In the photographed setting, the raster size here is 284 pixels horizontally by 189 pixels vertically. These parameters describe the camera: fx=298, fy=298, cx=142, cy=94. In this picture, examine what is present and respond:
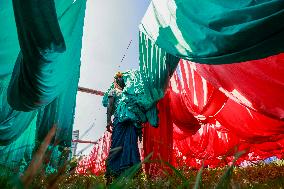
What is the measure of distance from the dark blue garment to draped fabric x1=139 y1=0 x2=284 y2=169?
0.53 m

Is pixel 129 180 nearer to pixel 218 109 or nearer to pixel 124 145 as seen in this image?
pixel 124 145

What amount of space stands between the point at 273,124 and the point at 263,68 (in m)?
1.76

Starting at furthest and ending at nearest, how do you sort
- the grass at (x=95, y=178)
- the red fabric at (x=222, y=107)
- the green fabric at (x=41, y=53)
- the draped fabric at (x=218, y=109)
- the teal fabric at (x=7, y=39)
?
the draped fabric at (x=218, y=109) → the red fabric at (x=222, y=107) → the teal fabric at (x=7, y=39) → the green fabric at (x=41, y=53) → the grass at (x=95, y=178)

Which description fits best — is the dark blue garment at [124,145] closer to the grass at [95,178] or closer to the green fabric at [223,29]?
the green fabric at [223,29]

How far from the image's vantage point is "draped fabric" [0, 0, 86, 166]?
188 centimetres

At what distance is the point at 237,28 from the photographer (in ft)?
7.31

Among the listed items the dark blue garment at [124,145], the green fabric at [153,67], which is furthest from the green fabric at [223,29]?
the dark blue garment at [124,145]

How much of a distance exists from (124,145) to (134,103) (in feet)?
1.93

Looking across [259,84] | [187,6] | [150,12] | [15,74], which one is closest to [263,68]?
[259,84]

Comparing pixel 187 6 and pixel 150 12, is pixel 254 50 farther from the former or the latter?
pixel 150 12

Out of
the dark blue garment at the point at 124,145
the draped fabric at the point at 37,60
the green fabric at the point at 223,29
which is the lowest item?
the dark blue garment at the point at 124,145

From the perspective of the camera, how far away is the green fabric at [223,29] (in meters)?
2.09

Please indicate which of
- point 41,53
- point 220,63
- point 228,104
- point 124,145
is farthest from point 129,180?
point 228,104

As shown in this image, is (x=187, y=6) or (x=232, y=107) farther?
(x=232, y=107)
